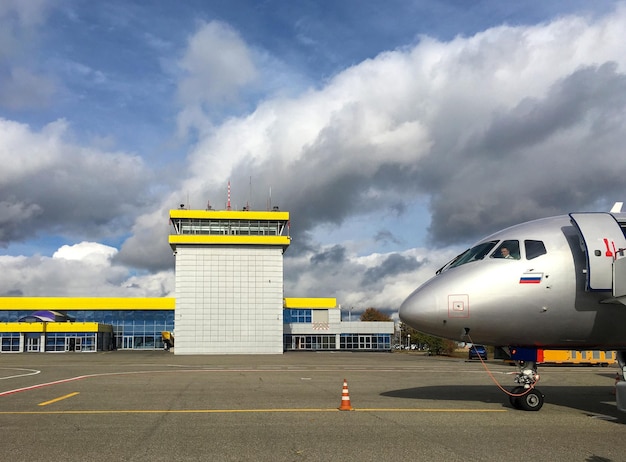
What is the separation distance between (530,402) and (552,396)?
500 cm

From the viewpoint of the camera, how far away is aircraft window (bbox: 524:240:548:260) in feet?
46.1

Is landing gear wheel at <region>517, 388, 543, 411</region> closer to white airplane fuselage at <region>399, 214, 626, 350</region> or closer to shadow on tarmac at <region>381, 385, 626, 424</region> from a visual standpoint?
shadow on tarmac at <region>381, 385, 626, 424</region>

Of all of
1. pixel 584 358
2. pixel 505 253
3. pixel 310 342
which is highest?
pixel 505 253

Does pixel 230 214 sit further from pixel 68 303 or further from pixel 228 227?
pixel 68 303

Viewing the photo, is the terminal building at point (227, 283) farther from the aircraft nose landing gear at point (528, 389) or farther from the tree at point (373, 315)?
the tree at point (373, 315)

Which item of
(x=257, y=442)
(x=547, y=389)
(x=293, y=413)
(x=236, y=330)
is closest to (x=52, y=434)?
(x=257, y=442)

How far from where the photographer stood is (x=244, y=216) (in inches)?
2849

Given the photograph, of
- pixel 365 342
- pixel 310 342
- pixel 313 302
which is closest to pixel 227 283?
pixel 310 342

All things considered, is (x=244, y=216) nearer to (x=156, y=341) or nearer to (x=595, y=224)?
(x=156, y=341)

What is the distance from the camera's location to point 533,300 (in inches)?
542

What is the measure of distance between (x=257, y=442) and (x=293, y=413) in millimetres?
4002

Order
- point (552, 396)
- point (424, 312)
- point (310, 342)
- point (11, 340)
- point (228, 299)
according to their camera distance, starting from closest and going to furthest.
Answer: point (424, 312) < point (552, 396) < point (228, 299) < point (11, 340) < point (310, 342)

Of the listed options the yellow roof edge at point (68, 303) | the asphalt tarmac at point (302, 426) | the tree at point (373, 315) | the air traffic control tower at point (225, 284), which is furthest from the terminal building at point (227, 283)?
the tree at point (373, 315)

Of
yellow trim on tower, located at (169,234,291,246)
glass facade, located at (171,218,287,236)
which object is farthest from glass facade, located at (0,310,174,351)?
glass facade, located at (171,218,287,236)
